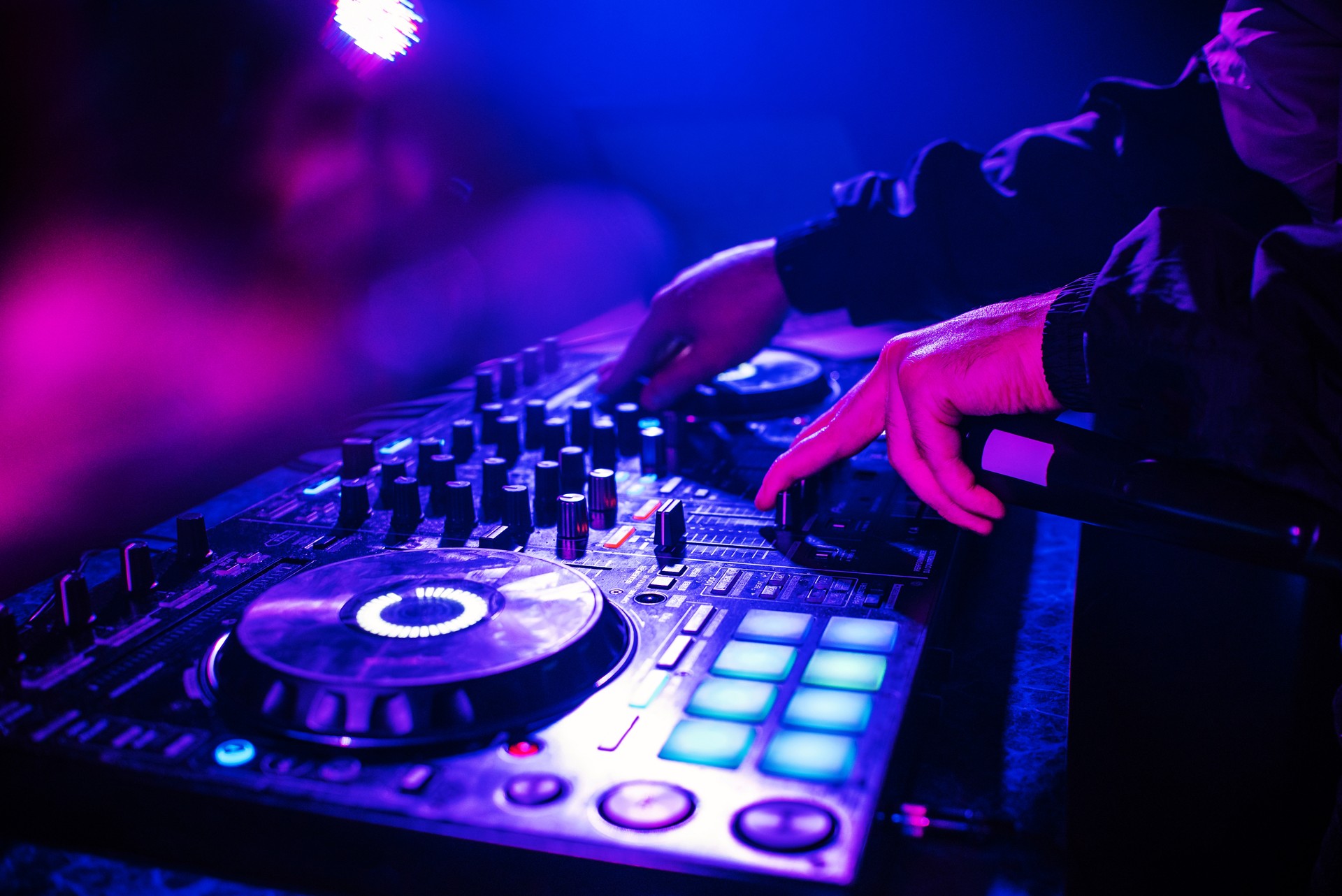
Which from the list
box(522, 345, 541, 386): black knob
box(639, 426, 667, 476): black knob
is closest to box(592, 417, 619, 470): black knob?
box(639, 426, 667, 476): black knob

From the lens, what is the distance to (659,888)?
0.46 m

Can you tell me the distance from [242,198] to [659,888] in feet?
2.81

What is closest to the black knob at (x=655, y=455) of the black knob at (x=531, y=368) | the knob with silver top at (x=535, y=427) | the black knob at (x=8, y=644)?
Result: the knob with silver top at (x=535, y=427)

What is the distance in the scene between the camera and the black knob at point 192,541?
0.79 metres

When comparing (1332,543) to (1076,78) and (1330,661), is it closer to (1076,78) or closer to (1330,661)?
(1330,661)

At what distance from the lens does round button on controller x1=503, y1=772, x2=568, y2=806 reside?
1.60ft

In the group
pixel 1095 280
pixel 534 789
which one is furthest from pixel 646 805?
pixel 1095 280

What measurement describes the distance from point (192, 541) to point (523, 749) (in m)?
0.42

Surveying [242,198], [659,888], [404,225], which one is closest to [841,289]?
[404,225]

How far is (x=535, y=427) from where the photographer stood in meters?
1.11

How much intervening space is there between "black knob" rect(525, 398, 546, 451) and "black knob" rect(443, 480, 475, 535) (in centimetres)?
22

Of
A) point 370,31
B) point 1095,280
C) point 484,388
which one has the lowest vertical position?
point 484,388

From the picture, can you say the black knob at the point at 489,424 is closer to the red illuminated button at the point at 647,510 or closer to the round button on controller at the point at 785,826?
the red illuminated button at the point at 647,510

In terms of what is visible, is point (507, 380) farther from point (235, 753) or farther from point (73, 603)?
point (235, 753)
